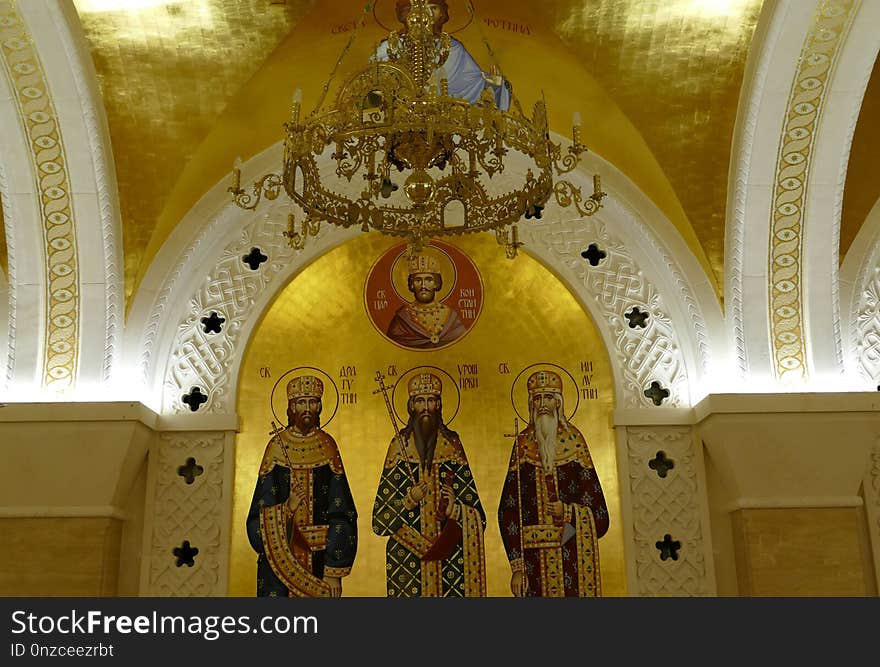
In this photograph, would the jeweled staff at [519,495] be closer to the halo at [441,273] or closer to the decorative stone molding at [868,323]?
the halo at [441,273]

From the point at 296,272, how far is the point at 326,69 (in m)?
1.62

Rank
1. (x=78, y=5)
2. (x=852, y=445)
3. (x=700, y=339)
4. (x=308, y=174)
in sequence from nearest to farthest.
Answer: (x=308, y=174) → (x=78, y=5) → (x=852, y=445) → (x=700, y=339)

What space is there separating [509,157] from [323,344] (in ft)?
6.87

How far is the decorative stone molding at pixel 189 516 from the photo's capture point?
749 cm

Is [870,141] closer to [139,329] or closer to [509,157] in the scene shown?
[509,157]

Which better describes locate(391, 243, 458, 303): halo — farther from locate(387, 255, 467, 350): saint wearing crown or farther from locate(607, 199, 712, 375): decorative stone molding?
locate(607, 199, 712, 375): decorative stone molding

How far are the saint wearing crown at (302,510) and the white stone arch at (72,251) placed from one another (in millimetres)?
1379

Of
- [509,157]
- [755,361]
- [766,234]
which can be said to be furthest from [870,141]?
[509,157]

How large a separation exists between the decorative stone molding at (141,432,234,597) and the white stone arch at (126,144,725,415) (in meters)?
0.29

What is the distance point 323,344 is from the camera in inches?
318

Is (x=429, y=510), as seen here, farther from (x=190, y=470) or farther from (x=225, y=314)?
(x=225, y=314)

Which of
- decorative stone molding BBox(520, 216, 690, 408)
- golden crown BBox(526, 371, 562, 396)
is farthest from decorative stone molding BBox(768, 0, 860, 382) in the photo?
golden crown BBox(526, 371, 562, 396)

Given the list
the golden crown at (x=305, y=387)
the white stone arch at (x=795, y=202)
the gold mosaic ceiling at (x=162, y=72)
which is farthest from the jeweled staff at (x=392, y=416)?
the white stone arch at (x=795, y=202)

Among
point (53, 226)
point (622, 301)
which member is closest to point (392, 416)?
point (622, 301)
